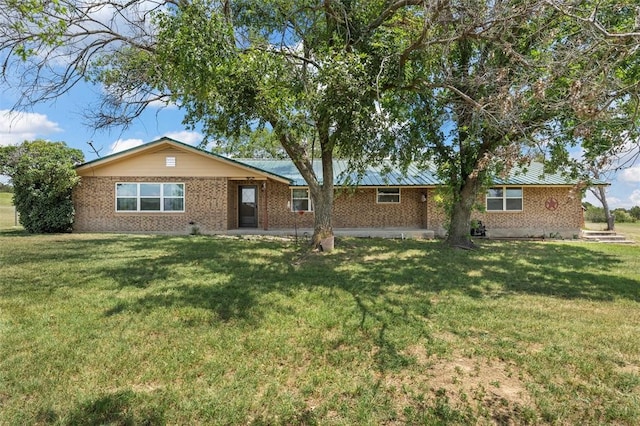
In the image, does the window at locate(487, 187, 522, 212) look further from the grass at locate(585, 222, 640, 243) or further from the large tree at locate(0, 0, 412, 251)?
the large tree at locate(0, 0, 412, 251)

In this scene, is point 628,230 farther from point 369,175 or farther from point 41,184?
point 41,184

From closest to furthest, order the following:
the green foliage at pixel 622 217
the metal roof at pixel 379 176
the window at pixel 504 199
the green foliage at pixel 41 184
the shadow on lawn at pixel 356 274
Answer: the shadow on lawn at pixel 356 274, the green foliage at pixel 41 184, the metal roof at pixel 379 176, the window at pixel 504 199, the green foliage at pixel 622 217

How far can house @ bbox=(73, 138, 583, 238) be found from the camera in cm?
1745

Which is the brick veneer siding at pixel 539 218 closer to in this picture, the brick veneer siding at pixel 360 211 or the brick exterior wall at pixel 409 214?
the brick exterior wall at pixel 409 214

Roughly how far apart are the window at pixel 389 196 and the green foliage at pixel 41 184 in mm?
13668

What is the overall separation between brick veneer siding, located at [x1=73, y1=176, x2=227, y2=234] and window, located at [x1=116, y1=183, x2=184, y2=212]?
0.22 m

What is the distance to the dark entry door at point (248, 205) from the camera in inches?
771

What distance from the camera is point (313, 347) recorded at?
14.1 ft

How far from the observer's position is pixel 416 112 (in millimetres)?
11375

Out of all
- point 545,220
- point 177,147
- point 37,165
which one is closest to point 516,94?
point 177,147

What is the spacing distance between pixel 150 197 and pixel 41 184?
433 centimetres

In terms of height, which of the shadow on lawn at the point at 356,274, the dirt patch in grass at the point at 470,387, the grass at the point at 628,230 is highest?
the grass at the point at 628,230

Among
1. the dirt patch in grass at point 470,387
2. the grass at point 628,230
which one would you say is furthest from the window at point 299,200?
the grass at point 628,230

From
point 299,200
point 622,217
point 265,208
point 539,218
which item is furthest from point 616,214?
point 265,208
